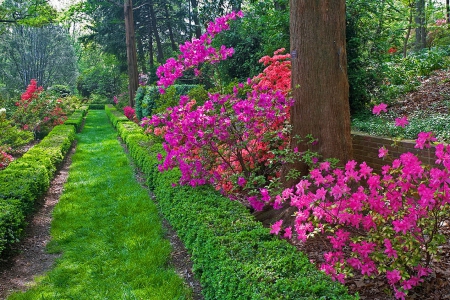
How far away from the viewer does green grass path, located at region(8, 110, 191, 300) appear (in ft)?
11.6

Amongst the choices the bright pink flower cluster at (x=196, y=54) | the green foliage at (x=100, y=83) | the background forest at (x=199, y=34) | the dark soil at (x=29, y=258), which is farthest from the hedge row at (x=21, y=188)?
the green foliage at (x=100, y=83)

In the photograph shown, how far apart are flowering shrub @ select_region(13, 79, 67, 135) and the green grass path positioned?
20.3 feet

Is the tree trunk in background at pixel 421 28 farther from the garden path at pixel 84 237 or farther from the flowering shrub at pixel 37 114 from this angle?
the flowering shrub at pixel 37 114

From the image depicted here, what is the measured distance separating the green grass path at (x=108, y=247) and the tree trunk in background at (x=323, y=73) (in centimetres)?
200

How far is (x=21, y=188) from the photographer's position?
525cm

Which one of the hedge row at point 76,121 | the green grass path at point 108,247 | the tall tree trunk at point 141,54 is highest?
the tall tree trunk at point 141,54

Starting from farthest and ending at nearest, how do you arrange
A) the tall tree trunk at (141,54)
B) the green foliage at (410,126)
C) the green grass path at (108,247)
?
the tall tree trunk at (141,54) < the green foliage at (410,126) < the green grass path at (108,247)

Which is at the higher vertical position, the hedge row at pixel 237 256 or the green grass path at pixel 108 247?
the hedge row at pixel 237 256

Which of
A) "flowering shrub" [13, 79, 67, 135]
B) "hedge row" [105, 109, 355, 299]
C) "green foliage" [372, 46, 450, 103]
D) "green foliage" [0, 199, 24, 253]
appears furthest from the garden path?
"flowering shrub" [13, 79, 67, 135]

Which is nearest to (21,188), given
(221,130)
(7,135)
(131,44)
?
(221,130)

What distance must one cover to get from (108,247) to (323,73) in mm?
2983

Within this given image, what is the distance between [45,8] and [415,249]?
1522cm

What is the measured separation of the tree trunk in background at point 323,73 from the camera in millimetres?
3914

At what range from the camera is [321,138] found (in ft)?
13.2
